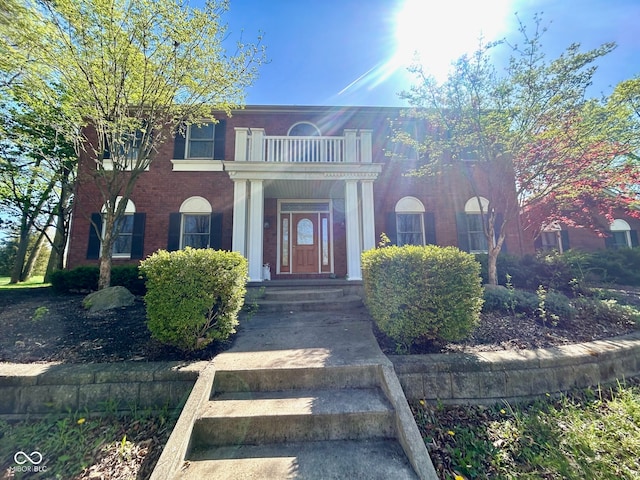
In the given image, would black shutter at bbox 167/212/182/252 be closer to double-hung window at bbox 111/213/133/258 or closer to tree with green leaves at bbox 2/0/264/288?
double-hung window at bbox 111/213/133/258

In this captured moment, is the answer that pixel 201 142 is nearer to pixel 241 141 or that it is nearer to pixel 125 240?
pixel 241 141

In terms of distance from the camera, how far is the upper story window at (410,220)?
905 centimetres

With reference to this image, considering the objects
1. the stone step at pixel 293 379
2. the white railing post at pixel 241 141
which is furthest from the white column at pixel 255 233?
the stone step at pixel 293 379

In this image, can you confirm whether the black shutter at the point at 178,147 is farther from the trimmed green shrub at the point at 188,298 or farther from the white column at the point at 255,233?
the trimmed green shrub at the point at 188,298

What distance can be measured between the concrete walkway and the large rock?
3.33m

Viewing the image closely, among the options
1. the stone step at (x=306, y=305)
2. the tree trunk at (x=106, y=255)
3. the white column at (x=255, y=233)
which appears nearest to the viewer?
the stone step at (x=306, y=305)

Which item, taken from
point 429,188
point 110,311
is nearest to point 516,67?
point 429,188

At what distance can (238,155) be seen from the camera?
→ 23.6 feet

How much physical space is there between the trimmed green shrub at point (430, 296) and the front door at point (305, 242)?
5.75 meters

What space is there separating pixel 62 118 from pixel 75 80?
→ 105 centimetres

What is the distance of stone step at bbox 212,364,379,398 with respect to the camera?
268 centimetres

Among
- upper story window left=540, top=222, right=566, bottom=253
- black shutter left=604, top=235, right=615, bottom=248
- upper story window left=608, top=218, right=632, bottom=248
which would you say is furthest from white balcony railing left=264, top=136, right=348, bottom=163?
upper story window left=608, top=218, right=632, bottom=248

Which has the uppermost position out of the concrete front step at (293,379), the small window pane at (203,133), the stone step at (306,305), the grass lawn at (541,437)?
the small window pane at (203,133)

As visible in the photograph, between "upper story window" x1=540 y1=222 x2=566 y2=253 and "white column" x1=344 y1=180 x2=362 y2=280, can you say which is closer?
"white column" x1=344 y1=180 x2=362 y2=280
